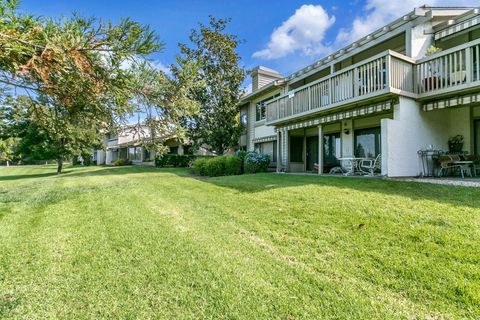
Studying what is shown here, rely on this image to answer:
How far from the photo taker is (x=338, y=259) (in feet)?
11.6

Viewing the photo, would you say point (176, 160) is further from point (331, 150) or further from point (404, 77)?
point (404, 77)

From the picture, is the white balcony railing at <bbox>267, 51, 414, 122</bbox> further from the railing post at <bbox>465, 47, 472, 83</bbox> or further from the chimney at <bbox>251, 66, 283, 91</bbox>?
the chimney at <bbox>251, 66, 283, 91</bbox>

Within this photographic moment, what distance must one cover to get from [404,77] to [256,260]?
8.34 meters

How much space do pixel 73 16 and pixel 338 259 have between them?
4487 millimetres

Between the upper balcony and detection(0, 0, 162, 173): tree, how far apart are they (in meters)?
7.73

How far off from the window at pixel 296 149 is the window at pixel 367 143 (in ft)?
12.7

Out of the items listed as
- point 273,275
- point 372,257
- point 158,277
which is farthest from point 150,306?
point 372,257

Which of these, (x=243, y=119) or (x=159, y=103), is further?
(x=243, y=119)

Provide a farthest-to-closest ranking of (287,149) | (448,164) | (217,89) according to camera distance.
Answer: (217,89) → (287,149) → (448,164)

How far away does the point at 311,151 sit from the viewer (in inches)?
608

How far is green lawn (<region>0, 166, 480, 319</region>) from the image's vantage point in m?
2.60

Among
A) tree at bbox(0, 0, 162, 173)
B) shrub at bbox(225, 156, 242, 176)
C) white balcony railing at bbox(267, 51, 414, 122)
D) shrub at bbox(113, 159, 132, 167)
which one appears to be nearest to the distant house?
shrub at bbox(113, 159, 132, 167)

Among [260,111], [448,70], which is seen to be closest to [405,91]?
[448,70]

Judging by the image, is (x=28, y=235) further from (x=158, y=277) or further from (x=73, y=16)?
(x=73, y=16)
